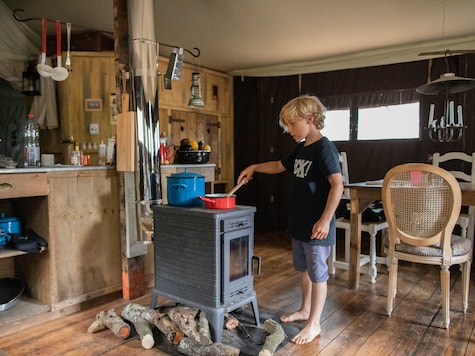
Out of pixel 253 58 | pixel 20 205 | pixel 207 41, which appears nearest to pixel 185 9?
pixel 207 41

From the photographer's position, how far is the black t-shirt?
76.6 inches

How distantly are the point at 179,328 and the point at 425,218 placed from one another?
5.07 feet

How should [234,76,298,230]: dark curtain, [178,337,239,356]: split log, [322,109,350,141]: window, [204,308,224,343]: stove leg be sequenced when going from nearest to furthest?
[178,337,239,356]: split log → [204,308,224,343]: stove leg → [322,109,350,141]: window → [234,76,298,230]: dark curtain

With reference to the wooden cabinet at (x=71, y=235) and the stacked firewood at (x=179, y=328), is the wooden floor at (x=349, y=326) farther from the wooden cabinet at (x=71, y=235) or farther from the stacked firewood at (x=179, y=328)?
the wooden cabinet at (x=71, y=235)

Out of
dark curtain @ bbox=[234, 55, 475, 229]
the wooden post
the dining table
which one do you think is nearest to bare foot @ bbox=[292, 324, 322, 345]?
the dining table

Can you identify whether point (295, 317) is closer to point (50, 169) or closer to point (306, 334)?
point (306, 334)

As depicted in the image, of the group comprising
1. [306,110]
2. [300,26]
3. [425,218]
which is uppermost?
[300,26]

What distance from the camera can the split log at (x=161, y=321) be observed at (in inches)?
78.9

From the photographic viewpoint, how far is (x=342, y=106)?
4.57 metres

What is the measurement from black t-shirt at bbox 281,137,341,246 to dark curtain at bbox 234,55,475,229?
250 centimetres

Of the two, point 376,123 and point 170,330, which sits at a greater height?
point 376,123

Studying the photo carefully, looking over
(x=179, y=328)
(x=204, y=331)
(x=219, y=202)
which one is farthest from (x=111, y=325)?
(x=219, y=202)

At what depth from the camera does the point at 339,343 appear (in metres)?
2.02

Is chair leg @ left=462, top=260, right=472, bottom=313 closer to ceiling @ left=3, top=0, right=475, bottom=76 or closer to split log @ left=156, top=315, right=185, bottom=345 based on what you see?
split log @ left=156, top=315, right=185, bottom=345
